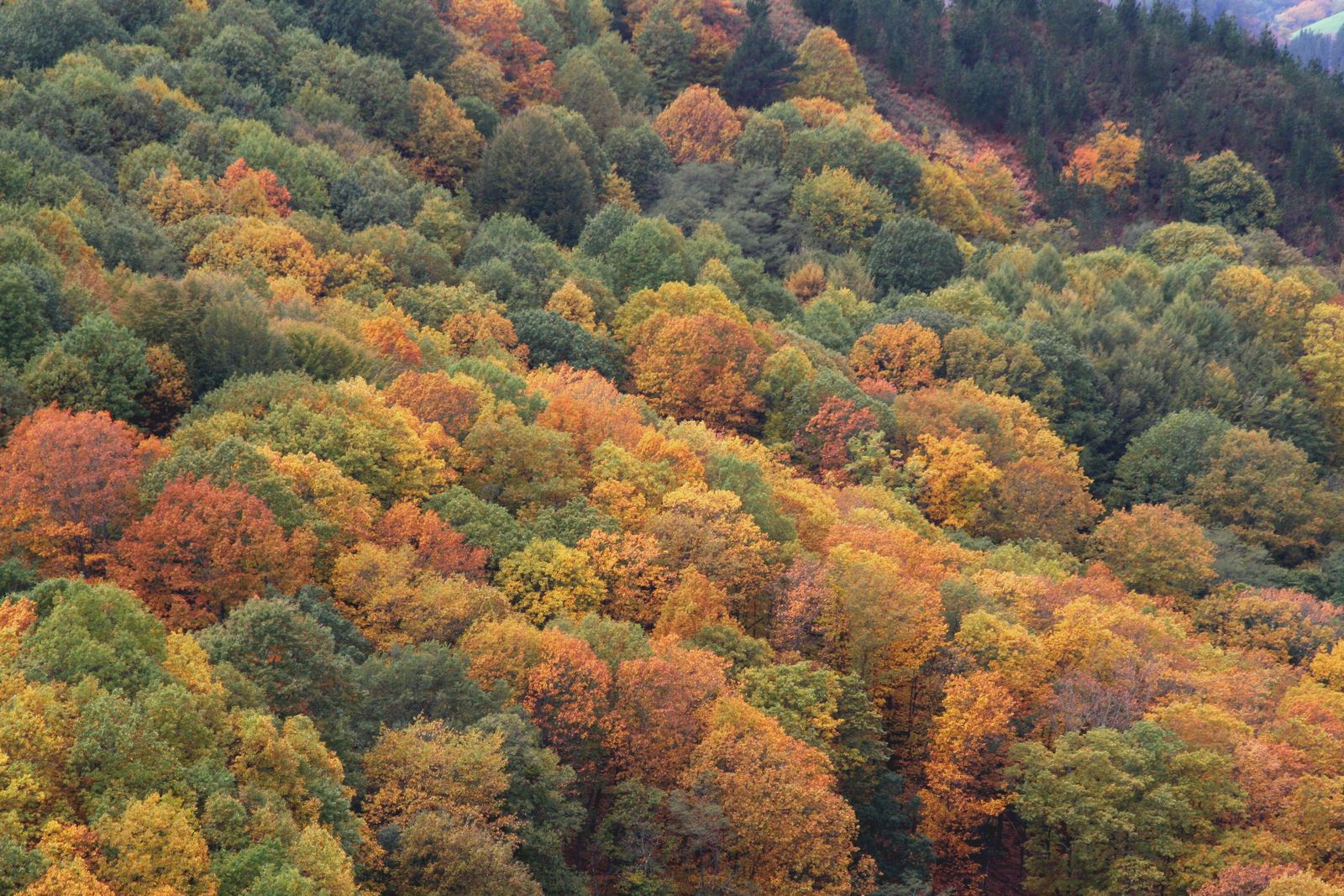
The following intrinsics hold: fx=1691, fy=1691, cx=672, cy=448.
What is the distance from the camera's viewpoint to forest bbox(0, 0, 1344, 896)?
Result: 56062mm

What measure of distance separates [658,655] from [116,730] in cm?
2511

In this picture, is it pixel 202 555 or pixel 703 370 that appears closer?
pixel 202 555

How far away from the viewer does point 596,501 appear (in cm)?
8081

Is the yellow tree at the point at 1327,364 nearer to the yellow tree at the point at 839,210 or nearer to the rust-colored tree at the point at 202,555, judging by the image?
the yellow tree at the point at 839,210

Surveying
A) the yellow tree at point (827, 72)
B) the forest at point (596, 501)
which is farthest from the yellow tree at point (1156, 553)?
the yellow tree at point (827, 72)

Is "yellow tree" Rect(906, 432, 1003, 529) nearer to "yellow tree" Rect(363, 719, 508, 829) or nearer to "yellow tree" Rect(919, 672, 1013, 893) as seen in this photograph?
"yellow tree" Rect(919, 672, 1013, 893)

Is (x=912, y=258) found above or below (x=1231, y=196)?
below

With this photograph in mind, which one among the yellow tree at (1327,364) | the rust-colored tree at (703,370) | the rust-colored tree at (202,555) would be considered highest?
the yellow tree at (1327,364)

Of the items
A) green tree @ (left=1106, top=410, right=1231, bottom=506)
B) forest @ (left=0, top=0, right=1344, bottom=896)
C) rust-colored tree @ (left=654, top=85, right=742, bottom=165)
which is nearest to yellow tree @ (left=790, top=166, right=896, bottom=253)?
forest @ (left=0, top=0, right=1344, bottom=896)

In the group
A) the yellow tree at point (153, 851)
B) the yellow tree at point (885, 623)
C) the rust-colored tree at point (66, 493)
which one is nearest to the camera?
the yellow tree at point (153, 851)

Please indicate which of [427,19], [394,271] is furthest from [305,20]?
[394,271]

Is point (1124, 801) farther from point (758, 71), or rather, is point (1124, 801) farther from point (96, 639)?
point (758, 71)

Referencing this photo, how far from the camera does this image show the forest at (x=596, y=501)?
56062 millimetres

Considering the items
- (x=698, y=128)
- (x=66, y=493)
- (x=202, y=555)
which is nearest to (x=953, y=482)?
(x=202, y=555)
